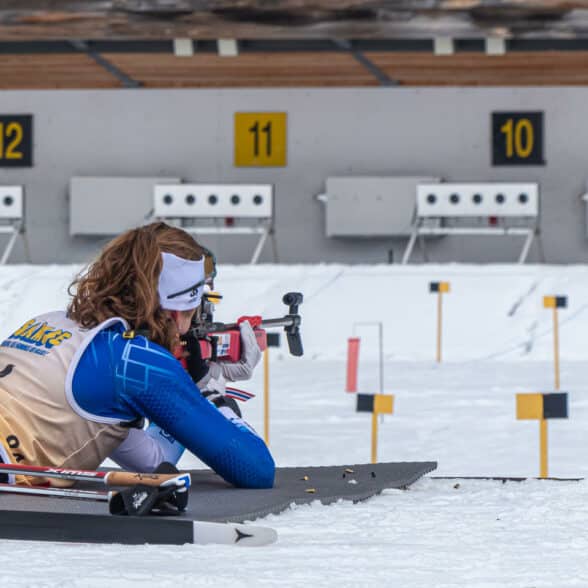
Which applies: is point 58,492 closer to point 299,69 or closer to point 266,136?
point 299,69

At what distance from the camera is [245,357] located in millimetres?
2320

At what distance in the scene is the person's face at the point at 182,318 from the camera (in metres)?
2.13

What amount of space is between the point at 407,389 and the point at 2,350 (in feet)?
11.9

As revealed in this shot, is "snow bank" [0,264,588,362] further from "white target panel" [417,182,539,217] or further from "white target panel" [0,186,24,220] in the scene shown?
"white target panel" [0,186,24,220]

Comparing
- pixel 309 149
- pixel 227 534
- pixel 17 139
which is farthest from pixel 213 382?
pixel 17 139

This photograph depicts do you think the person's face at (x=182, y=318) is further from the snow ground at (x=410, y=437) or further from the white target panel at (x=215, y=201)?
the white target panel at (x=215, y=201)

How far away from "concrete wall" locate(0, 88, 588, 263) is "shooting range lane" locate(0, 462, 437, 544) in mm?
8192

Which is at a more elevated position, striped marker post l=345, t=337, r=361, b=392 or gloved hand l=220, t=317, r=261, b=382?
gloved hand l=220, t=317, r=261, b=382

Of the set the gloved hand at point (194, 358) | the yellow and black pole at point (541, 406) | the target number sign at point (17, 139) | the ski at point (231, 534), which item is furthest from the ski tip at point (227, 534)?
the target number sign at point (17, 139)

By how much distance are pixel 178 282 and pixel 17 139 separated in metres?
9.25

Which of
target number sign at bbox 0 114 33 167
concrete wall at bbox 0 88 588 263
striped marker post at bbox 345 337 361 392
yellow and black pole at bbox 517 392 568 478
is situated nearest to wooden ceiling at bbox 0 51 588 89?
concrete wall at bbox 0 88 588 263

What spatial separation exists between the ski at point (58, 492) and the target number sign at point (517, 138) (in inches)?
349

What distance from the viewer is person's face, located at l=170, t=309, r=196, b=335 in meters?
2.13

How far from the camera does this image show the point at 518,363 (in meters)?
6.54
